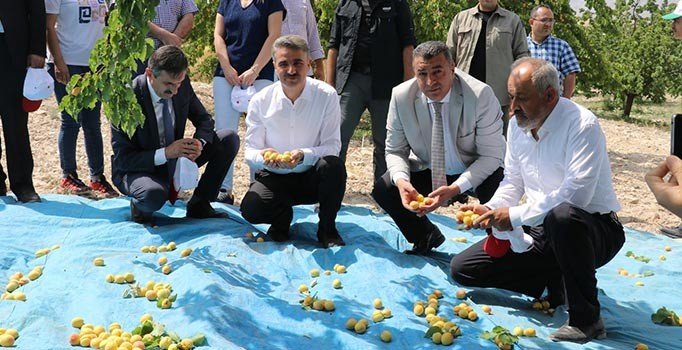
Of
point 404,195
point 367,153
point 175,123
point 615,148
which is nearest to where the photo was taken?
point 404,195

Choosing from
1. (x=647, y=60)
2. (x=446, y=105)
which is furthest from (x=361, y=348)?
(x=647, y=60)

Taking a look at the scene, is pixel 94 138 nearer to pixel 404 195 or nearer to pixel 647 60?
pixel 404 195

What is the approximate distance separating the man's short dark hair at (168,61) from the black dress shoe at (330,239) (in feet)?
4.48

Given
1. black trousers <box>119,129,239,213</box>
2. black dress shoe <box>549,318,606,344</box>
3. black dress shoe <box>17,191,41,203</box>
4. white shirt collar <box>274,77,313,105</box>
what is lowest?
black dress shoe <box>17,191,41,203</box>

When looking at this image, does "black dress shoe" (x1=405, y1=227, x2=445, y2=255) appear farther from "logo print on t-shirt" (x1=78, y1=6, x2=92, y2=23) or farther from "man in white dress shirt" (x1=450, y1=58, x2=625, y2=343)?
"logo print on t-shirt" (x1=78, y1=6, x2=92, y2=23)

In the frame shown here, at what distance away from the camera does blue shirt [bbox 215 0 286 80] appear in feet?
18.4

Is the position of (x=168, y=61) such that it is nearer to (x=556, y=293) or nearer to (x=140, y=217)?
(x=140, y=217)

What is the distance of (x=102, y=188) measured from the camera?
5.96 metres

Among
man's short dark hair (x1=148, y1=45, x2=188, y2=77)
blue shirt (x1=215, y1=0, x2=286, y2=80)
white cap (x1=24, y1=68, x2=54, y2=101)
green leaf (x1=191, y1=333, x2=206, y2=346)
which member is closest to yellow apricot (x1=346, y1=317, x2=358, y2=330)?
green leaf (x1=191, y1=333, x2=206, y2=346)

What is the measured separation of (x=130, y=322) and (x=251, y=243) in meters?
1.25

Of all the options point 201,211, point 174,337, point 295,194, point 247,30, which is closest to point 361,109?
point 247,30

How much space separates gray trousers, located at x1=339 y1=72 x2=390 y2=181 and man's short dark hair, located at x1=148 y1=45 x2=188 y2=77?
1.43m

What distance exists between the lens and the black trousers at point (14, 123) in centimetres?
529

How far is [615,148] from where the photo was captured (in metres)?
10.1
